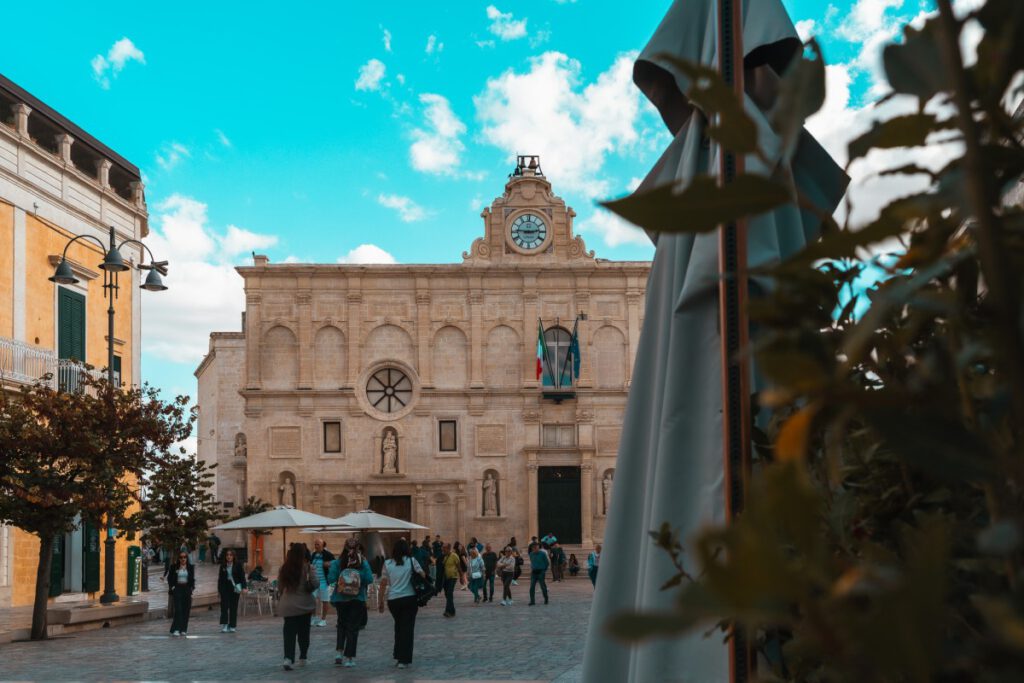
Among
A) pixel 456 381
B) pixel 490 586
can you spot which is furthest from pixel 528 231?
pixel 490 586

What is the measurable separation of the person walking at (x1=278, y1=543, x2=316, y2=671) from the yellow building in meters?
9.72

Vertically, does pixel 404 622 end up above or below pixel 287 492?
below

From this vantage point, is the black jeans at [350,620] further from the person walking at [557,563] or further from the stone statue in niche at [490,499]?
the stone statue in niche at [490,499]

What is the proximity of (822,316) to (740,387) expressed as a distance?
1421 millimetres

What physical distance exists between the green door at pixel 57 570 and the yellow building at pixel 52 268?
0.02 metres

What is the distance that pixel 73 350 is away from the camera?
2281 centimetres

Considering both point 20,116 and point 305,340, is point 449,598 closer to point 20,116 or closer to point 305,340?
point 20,116

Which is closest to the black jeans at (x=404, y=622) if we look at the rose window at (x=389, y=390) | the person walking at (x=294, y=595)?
the person walking at (x=294, y=595)

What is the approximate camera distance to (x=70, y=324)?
22891 millimetres

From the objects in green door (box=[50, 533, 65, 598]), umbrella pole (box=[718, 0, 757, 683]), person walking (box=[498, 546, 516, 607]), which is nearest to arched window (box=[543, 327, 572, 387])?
person walking (box=[498, 546, 516, 607])

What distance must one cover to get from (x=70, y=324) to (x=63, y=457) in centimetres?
722

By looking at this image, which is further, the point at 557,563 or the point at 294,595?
the point at 557,563

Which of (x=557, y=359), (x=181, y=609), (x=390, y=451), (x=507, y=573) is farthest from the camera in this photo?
(x=557, y=359)

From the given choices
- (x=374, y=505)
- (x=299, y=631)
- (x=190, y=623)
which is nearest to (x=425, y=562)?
(x=190, y=623)
